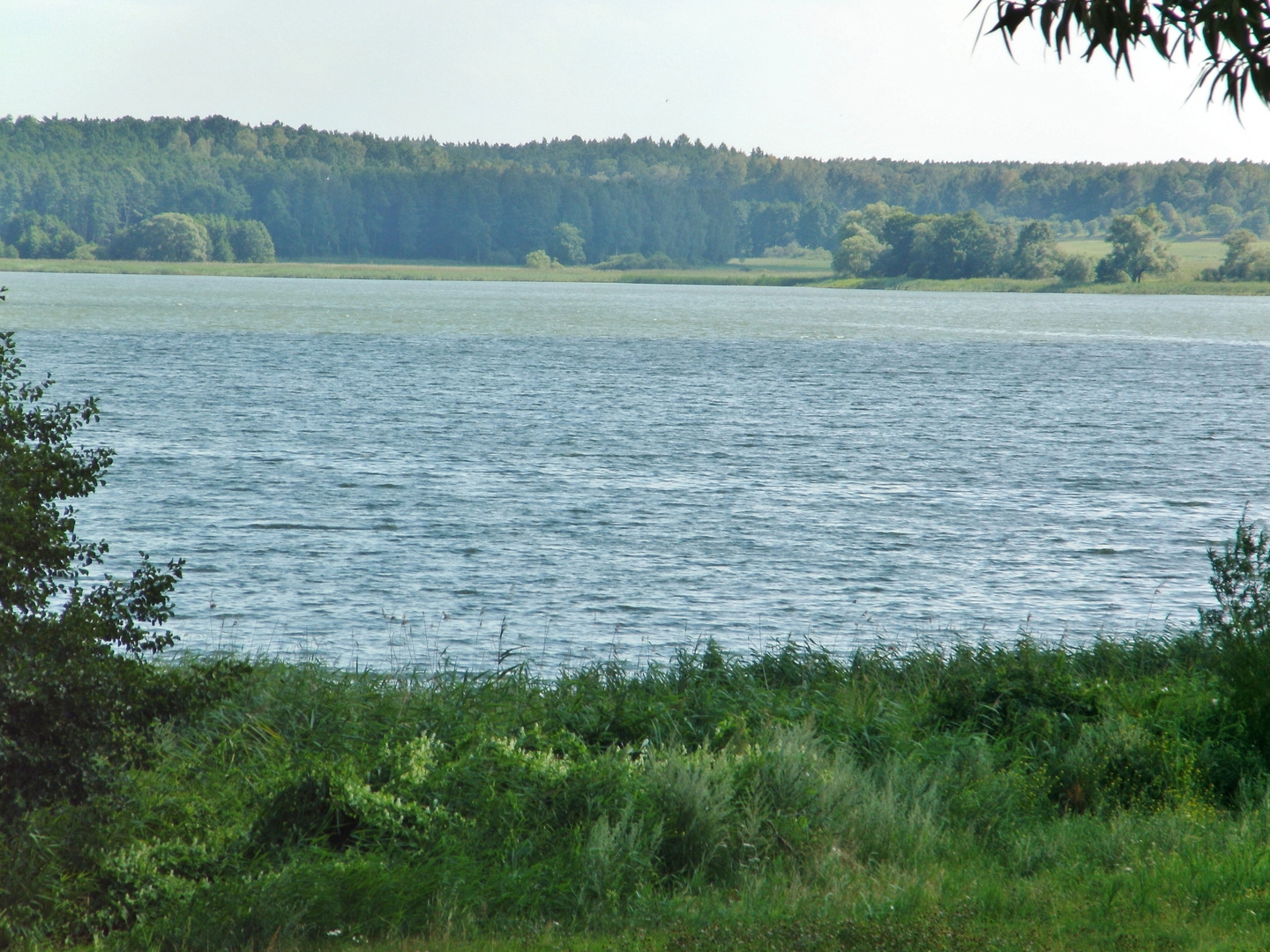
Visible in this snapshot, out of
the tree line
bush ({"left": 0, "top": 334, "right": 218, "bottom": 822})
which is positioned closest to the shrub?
bush ({"left": 0, "top": 334, "right": 218, "bottom": 822})

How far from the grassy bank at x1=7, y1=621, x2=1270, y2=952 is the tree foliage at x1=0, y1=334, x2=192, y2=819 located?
45 centimetres

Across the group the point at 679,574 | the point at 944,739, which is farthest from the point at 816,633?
the point at 944,739

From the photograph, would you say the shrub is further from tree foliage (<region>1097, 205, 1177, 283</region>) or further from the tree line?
the tree line

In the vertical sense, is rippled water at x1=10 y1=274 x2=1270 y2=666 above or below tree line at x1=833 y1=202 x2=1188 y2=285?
below

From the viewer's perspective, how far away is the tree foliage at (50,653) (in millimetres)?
6473

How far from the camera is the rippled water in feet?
66.2

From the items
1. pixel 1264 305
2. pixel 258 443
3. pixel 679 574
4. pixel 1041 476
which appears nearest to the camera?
pixel 679 574

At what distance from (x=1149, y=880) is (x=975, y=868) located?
1.00 meters

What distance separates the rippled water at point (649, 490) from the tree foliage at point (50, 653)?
10.1m

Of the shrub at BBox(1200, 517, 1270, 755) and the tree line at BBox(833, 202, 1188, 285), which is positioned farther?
the tree line at BBox(833, 202, 1188, 285)

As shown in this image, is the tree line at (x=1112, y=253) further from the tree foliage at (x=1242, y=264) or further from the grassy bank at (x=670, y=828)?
the grassy bank at (x=670, y=828)

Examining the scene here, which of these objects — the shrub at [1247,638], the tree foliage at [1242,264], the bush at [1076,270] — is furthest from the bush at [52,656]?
the bush at [1076,270]

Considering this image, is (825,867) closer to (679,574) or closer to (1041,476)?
(679,574)

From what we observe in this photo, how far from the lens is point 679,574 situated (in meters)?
22.8
